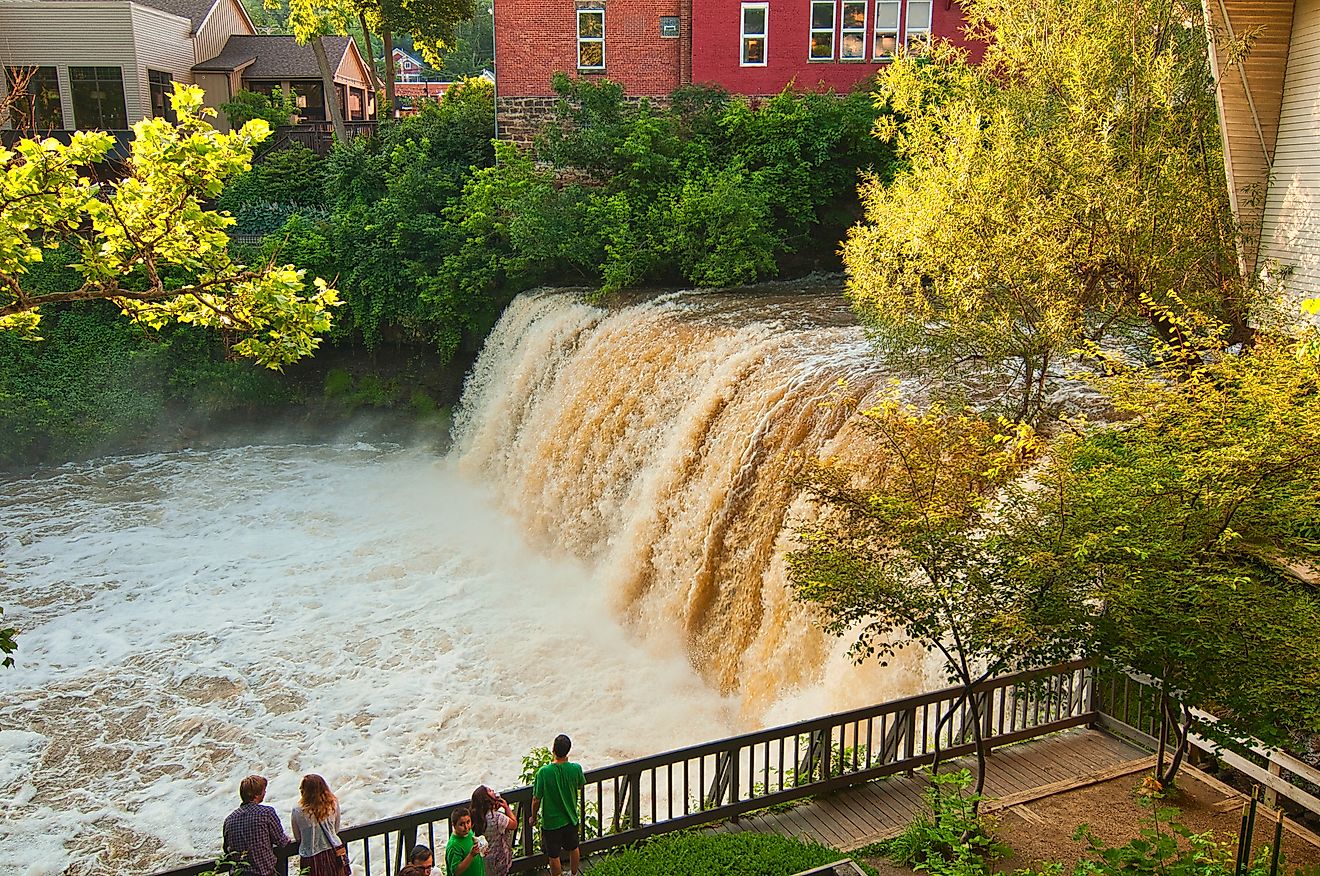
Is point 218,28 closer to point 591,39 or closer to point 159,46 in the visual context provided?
point 159,46

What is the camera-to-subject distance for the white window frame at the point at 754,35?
83.5 feet

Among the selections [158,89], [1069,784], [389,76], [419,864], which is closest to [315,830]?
[419,864]

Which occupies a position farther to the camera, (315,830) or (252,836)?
(315,830)

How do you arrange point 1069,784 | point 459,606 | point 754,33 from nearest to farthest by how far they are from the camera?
1. point 1069,784
2. point 459,606
3. point 754,33

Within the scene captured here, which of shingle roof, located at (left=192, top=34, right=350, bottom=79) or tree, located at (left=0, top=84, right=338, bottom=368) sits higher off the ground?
shingle roof, located at (left=192, top=34, right=350, bottom=79)

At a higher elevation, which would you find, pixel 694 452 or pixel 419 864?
pixel 694 452

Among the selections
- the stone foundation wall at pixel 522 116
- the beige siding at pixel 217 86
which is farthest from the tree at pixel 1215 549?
the beige siding at pixel 217 86

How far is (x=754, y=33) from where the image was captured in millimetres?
25703

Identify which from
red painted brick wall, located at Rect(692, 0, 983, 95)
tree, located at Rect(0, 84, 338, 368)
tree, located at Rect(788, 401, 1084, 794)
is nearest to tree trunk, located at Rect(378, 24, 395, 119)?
red painted brick wall, located at Rect(692, 0, 983, 95)

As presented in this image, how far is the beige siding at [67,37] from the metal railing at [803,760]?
2944 cm

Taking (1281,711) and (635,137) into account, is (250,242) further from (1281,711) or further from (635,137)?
(1281,711)

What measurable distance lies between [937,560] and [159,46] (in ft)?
110

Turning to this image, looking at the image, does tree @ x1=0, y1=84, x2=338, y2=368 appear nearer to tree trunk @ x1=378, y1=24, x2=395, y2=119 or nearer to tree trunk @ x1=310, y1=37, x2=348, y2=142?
tree trunk @ x1=310, y1=37, x2=348, y2=142

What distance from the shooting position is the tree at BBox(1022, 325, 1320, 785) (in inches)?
252
